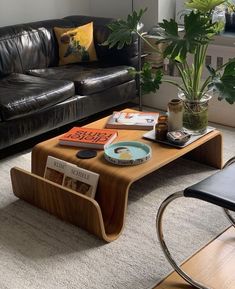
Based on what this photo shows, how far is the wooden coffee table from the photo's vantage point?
2.18 metres

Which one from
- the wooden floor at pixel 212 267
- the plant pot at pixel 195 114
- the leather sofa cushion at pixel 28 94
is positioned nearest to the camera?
the wooden floor at pixel 212 267

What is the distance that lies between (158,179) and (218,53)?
1415 millimetres

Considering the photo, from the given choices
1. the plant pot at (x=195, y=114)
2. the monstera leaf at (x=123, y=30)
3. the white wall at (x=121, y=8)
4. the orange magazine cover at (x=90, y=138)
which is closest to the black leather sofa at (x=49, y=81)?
the white wall at (x=121, y=8)

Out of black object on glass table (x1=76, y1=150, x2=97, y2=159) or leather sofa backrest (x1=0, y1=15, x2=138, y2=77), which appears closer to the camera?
black object on glass table (x1=76, y1=150, x2=97, y2=159)

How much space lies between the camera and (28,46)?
3.67m

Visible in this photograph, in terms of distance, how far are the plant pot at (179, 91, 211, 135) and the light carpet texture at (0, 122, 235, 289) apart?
33 centimetres

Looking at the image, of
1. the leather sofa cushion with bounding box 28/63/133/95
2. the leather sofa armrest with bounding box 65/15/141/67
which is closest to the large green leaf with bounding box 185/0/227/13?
the leather sofa cushion with bounding box 28/63/133/95

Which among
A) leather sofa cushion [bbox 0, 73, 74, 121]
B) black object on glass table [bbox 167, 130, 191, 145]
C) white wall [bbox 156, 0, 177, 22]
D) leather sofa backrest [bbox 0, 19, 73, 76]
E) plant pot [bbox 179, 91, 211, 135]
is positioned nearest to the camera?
black object on glass table [bbox 167, 130, 191, 145]

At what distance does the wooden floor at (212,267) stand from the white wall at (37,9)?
8.78 feet

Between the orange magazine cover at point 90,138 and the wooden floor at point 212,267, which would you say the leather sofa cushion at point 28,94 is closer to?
the orange magazine cover at point 90,138

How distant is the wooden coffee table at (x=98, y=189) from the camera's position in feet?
7.14

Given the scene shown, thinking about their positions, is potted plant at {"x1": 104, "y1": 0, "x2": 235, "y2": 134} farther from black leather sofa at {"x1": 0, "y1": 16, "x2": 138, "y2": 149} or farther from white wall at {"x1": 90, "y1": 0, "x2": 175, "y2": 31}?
white wall at {"x1": 90, "y1": 0, "x2": 175, "y2": 31}

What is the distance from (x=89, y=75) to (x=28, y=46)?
23.2 inches

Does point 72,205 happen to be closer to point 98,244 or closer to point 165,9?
point 98,244
